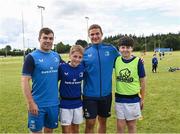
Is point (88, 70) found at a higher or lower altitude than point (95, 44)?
lower

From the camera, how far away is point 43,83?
6172 mm

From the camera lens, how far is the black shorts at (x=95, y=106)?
6871 millimetres

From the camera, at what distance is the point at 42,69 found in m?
6.11

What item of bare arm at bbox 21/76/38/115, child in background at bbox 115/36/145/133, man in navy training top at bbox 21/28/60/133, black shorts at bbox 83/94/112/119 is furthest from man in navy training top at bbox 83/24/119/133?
bare arm at bbox 21/76/38/115

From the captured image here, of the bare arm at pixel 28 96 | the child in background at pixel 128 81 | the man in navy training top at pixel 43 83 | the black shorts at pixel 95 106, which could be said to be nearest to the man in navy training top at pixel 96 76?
the black shorts at pixel 95 106

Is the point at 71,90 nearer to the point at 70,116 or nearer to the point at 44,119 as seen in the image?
the point at 70,116

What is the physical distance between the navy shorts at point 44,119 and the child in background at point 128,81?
4.11 ft

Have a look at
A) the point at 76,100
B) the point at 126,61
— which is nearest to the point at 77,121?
the point at 76,100

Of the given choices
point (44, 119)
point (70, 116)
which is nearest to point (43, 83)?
point (44, 119)

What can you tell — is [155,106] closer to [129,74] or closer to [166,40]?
[129,74]

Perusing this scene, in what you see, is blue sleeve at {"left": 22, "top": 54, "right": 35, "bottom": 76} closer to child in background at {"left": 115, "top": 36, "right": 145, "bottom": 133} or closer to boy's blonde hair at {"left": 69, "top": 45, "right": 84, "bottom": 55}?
boy's blonde hair at {"left": 69, "top": 45, "right": 84, "bottom": 55}

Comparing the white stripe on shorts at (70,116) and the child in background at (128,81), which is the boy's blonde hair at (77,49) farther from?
the white stripe on shorts at (70,116)

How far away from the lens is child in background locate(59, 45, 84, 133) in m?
6.59

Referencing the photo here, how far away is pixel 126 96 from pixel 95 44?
44.3 inches
